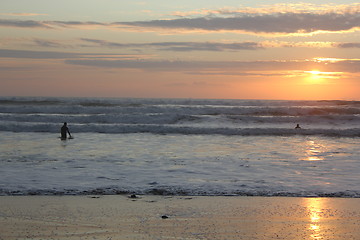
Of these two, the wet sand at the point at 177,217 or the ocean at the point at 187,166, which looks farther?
the ocean at the point at 187,166

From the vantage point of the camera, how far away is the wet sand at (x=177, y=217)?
7.09 meters

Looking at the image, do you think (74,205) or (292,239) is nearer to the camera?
(292,239)

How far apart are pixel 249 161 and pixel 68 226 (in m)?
9.46

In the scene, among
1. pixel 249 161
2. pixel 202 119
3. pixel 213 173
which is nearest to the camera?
pixel 213 173

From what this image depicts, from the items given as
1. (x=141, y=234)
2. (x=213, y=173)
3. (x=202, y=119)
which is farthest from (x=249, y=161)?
(x=202, y=119)

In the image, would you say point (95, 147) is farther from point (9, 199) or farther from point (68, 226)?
point (68, 226)

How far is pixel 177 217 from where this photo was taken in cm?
814

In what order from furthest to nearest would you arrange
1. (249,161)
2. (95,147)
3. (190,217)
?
(95,147) → (249,161) → (190,217)

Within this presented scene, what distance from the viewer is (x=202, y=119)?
3997 centimetres

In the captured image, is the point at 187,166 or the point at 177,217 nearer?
the point at 177,217

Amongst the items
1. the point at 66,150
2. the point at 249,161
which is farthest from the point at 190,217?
the point at 66,150

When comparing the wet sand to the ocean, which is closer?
the wet sand

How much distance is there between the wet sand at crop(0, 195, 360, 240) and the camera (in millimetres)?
7086

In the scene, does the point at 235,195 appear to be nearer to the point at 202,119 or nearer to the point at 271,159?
the point at 271,159
